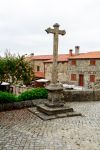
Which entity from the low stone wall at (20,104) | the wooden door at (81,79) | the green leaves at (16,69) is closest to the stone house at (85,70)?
the wooden door at (81,79)

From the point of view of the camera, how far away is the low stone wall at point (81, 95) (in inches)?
555

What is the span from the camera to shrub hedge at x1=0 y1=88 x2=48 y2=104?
38.7ft

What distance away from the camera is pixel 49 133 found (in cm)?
766

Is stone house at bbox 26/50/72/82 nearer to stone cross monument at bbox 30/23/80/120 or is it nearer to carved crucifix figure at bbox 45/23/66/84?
carved crucifix figure at bbox 45/23/66/84

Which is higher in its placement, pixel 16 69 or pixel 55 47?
pixel 55 47

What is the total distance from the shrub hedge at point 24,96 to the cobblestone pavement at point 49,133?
144 cm

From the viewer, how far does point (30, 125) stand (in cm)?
867

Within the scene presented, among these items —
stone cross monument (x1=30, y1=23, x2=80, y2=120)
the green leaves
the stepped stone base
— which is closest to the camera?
the stepped stone base

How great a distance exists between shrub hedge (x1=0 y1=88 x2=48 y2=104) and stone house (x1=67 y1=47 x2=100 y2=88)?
20105 millimetres

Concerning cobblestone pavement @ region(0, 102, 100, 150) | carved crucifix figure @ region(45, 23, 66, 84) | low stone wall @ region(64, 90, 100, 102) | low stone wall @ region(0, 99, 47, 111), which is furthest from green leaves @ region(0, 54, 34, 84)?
cobblestone pavement @ region(0, 102, 100, 150)

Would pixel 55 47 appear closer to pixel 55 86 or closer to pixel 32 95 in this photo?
pixel 55 86

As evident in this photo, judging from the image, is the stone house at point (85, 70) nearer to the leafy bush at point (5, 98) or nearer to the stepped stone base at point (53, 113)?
the leafy bush at point (5, 98)

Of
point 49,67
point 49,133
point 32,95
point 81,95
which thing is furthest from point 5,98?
point 49,67

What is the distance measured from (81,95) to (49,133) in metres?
7.14
